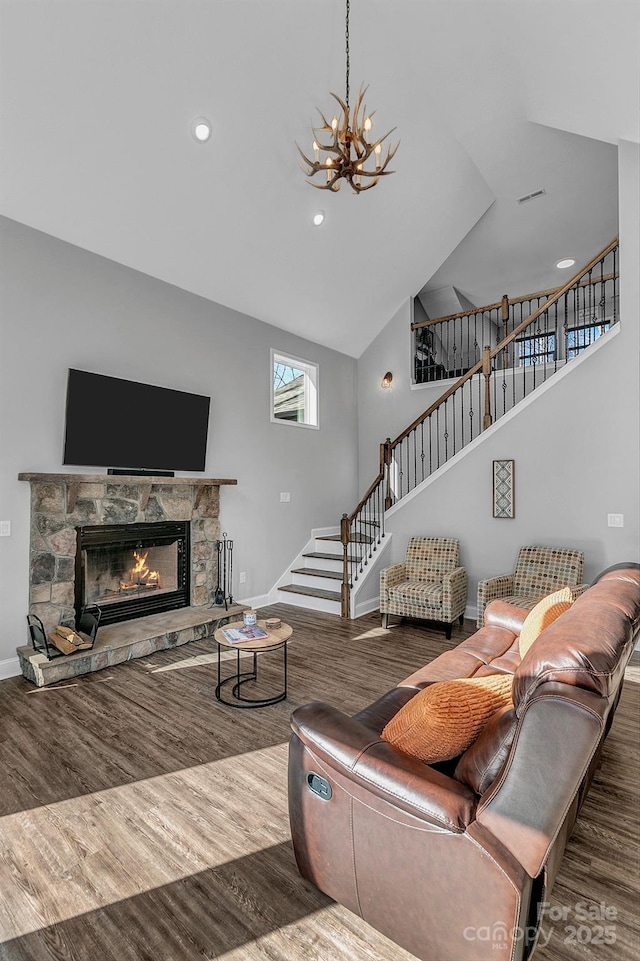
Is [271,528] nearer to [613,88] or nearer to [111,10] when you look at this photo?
[111,10]

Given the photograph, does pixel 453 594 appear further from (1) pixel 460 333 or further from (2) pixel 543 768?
(1) pixel 460 333

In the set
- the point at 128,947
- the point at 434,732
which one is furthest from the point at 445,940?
the point at 128,947

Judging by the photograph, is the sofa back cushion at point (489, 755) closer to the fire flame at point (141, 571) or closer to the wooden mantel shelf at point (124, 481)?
the wooden mantel shelf at point (124, 481)

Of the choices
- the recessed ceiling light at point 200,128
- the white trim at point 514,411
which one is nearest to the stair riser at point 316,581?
the white trim at point 514,411

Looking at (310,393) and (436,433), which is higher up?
(310,393)

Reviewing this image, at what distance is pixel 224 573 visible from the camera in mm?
5398

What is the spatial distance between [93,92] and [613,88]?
4.16 m

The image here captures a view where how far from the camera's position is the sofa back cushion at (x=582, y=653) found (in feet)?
3.92

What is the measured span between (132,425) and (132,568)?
1431 millimetres

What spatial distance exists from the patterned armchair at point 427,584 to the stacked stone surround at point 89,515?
1.98m

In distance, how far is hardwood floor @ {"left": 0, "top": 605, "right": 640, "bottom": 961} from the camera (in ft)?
5.22

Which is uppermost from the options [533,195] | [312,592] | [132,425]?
[533,195]

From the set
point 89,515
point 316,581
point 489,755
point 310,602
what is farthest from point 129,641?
point 489,755

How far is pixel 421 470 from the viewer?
7055 millimetres
